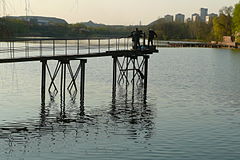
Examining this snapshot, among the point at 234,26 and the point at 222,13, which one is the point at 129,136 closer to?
the point at 234,26

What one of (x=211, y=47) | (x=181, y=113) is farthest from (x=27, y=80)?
(x=211, y=47)

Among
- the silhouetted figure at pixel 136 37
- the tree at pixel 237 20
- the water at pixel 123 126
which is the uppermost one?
the tree at pixel 237 20

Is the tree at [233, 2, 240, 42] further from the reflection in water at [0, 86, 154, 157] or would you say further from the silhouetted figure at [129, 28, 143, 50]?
the reflection in water at [0, 86, 154, 157]

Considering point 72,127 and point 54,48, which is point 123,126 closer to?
point 72,127

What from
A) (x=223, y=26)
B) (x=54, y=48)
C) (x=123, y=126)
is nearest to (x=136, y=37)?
(x=54, y=48)

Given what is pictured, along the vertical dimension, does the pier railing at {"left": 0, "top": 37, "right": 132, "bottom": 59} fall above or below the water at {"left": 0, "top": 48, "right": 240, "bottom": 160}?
above

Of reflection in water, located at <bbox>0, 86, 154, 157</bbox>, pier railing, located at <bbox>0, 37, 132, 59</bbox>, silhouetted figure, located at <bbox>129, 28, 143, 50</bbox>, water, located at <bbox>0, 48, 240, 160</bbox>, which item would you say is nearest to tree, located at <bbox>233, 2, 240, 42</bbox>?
pier railing, located at <bbox>0, 37, 132, 59</bbox>

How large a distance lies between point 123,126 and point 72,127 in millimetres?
3155

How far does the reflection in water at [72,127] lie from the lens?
960 inches

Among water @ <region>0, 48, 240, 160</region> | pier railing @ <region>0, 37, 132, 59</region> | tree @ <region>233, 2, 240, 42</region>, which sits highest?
tree @ <region>233, 2, 240, 42</region>

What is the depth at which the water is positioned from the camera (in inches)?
906

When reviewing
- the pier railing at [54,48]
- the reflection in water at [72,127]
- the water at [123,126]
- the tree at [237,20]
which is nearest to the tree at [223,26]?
the tree at [237,20]

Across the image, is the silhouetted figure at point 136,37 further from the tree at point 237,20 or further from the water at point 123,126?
the tree at point 237,20

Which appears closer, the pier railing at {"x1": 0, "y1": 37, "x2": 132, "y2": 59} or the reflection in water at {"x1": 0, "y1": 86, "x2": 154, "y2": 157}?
the reflection in water at {"x1": 0, "y1": 86, "x2": 154, "y2": 157}
